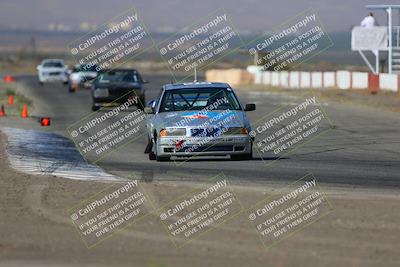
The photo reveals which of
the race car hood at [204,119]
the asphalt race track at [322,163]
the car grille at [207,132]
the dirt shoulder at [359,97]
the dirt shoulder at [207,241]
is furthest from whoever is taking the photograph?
the dirt shoulder at [359,97]

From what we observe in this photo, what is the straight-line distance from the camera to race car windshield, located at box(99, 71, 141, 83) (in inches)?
1422

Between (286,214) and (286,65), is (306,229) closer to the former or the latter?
(286,214)

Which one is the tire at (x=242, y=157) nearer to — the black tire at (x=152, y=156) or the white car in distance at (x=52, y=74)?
the black tire at (x=152, y=156)

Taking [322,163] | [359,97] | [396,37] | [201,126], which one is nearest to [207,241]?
[201,126]

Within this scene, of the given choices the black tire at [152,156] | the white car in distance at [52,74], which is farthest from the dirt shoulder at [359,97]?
the white car in distance at [52,74]

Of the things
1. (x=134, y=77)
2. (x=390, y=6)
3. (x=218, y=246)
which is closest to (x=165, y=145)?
(x=218, y=246)

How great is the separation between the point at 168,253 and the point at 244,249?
27.7 inches

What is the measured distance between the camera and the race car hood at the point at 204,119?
57.6 ft

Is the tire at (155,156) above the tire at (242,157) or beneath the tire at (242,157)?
above

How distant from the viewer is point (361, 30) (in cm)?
4625

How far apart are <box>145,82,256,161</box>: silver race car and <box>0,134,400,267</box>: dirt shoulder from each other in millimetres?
4964

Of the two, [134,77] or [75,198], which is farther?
[134,77]

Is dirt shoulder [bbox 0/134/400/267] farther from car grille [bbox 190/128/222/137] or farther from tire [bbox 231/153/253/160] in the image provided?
tire [bbox 231/153/253/160]

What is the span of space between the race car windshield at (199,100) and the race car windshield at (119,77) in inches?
678
